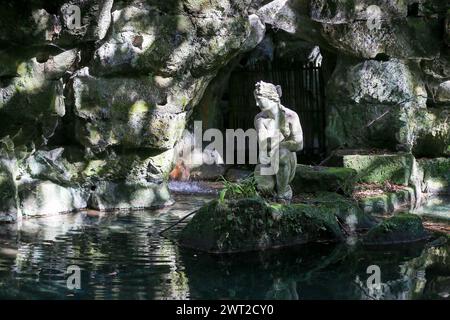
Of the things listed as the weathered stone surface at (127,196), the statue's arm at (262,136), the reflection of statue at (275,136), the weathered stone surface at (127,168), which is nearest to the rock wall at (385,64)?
the weathered stone surface at (127,168)

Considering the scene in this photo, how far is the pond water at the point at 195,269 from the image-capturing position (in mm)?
6484

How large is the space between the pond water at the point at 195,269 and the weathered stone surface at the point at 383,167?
14.3 ft

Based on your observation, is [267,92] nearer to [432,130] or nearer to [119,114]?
[119,114]

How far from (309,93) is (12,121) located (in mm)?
8333

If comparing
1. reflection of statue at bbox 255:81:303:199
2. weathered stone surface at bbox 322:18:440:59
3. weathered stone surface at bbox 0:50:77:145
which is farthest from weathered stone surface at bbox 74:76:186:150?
weathered stone surface at bbox 322:18:440:59

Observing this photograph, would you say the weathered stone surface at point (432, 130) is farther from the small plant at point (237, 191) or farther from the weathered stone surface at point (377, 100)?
the small plant at point (237, 191)

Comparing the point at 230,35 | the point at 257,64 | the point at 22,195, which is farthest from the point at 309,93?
the point at 22,195

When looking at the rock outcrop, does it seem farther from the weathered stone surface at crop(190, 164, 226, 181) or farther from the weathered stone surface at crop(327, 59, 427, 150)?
the weathered stone surface at crop(190, 164, 226, 181)

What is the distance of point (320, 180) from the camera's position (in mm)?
11133

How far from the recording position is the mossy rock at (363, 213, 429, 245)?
8.57m

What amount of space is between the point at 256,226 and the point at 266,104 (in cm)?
192

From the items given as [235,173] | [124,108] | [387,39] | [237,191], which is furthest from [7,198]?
[387,39]

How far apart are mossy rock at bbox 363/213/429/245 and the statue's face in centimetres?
214

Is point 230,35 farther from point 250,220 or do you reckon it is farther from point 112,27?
point 250,220
